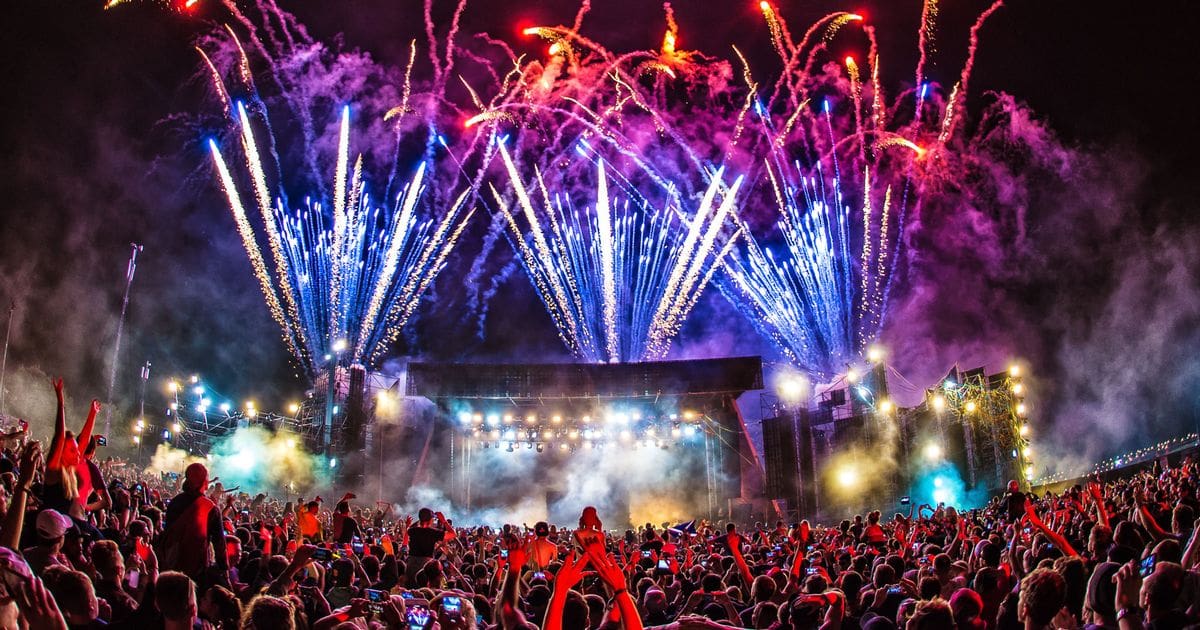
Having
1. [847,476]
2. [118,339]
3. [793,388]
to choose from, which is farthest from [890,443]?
[118,339]

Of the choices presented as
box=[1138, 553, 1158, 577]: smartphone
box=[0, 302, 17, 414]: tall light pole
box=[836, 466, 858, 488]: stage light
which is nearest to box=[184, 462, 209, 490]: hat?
box=[1138, 553, 1158, 577]: smartphone

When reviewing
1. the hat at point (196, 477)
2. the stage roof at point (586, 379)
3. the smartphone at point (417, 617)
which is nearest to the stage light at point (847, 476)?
the stage roof at point (586, 379)

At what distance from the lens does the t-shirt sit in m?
9.58

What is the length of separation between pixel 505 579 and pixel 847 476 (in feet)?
95.5

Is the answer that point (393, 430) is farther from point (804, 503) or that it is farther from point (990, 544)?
point (990, 544)

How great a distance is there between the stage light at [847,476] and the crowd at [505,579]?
20741 mm

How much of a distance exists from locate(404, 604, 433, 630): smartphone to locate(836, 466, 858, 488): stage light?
29072 mm

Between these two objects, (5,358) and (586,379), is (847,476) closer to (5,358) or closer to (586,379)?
(586,379)

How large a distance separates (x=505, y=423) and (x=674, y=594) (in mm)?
25726

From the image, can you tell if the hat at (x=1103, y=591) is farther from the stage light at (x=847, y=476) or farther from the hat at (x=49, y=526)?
the stage light at (x=847, y=476)

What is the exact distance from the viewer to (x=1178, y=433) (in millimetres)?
28203

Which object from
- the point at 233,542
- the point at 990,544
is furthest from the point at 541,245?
the point at 990,544

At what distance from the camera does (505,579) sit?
4969mm

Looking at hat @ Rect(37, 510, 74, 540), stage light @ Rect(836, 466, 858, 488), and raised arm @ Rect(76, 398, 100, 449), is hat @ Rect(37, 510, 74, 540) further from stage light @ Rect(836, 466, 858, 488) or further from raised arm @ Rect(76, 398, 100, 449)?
stage light @ Rect(836, 466, 858, 488)
